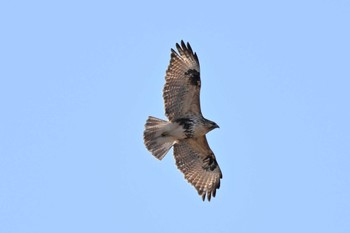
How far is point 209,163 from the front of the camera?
23656 millimetres

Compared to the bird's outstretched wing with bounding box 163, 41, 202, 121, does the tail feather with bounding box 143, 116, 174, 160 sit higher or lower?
lower

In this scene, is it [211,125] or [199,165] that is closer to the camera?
[211,125]

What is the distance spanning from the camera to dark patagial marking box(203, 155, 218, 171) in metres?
23.6

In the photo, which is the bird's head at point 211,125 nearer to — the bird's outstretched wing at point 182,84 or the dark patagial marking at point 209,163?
the bird's outstretched wing at point 182,84

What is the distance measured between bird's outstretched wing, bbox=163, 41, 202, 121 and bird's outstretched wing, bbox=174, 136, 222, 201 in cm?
103

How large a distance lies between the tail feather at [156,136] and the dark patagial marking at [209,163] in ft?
4.53

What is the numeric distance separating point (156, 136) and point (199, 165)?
5.30 feet

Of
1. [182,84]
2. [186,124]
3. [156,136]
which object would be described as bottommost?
[156,136]

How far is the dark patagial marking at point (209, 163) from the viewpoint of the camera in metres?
23.6

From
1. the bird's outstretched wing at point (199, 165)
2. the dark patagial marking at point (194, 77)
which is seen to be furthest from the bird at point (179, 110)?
the bird's outstretched wing at point (199, 165)

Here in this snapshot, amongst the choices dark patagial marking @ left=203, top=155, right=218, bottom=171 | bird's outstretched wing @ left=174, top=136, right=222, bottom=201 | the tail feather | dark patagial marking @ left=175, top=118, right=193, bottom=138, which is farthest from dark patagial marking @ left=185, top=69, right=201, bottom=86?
dark patagial marking @ left=203, top=155, right=218, bottom=171

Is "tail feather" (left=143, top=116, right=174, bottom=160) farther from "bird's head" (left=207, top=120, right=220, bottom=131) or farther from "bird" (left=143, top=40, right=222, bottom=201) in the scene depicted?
"bird's head" (left=207, top=120, right=220, bottom=131)

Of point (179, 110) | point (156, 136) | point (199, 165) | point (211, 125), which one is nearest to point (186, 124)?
point (179, 110)

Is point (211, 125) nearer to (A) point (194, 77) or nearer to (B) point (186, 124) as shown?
(B) point (186, 124)
